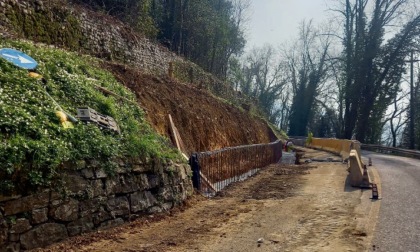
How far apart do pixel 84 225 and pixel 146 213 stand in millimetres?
1436

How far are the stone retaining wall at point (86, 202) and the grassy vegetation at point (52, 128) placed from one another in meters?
0.19

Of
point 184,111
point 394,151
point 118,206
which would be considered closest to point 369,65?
point 394,151

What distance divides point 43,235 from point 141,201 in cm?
202

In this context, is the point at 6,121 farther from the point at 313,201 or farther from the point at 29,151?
the point at 313,201

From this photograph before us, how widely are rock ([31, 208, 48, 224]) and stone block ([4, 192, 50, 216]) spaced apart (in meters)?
0.06

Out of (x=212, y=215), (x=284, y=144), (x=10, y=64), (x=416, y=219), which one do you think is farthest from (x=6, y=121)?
(x=284, y=144)

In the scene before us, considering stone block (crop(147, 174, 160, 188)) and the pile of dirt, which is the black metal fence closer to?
the pile of dirt

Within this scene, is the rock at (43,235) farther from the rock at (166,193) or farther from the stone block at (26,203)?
the rock at (166,193)

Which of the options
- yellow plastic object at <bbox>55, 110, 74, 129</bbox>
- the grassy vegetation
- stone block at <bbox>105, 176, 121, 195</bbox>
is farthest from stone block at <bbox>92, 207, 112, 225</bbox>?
yellow plastic object at <bbox>55, 110, 74, 129</bbox>

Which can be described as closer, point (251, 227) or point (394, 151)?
point (251, 227)

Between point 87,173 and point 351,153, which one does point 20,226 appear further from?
point 351,153

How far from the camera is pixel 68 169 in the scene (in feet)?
17.4

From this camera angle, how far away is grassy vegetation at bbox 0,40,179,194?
4.79m

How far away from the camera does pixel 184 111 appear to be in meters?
14.2
